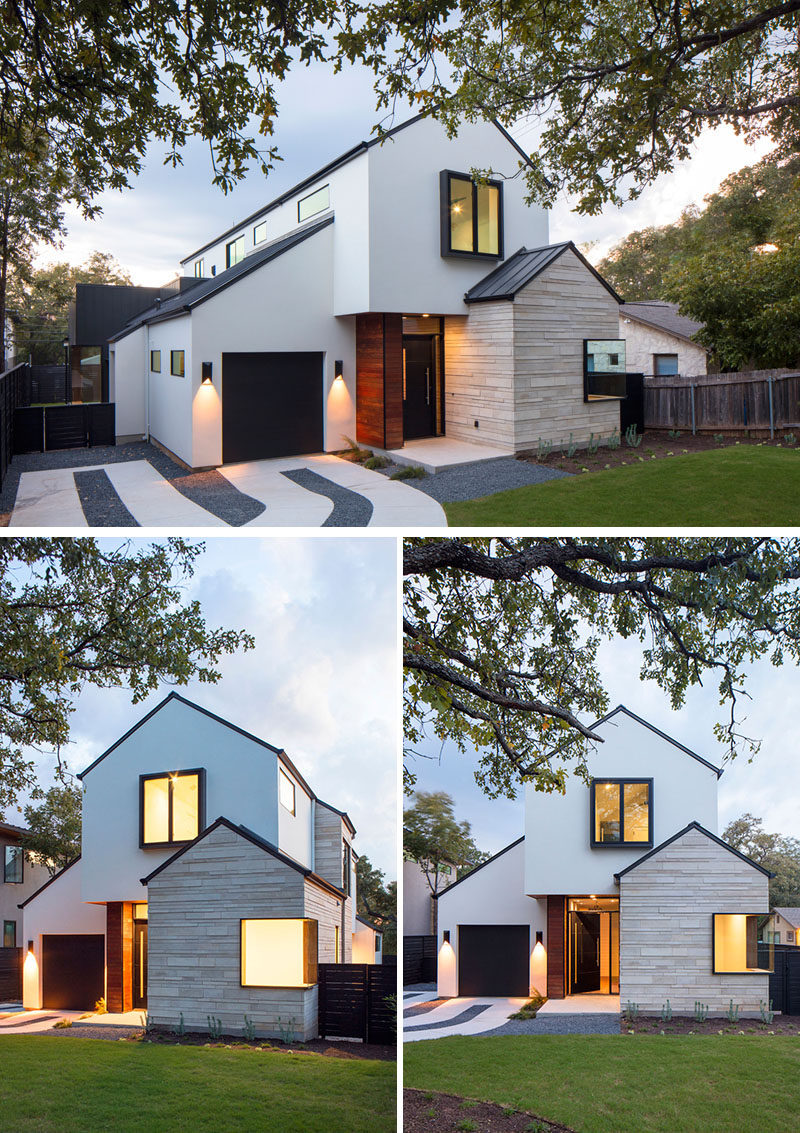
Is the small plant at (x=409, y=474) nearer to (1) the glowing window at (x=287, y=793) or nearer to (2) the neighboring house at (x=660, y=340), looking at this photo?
(1) the glowing window at (x=287, y=793)

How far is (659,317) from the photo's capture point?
17.2 m

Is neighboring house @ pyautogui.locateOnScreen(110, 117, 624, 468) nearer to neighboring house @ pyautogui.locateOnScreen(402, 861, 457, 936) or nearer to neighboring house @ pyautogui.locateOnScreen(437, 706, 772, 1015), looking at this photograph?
neighboring house @ pyautogui.locateOnScreen(437, 706, 772, 1015)

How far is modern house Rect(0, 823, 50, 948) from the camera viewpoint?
160 inches

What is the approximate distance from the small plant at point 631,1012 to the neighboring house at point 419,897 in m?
1.20

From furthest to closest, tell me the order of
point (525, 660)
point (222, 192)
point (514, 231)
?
1. point (514, 231)
2. point (222, 192)
3. point (525, 660)

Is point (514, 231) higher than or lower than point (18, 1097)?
higher

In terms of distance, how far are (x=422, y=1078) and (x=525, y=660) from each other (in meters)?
2.43

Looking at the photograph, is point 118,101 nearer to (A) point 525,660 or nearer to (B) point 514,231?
(B) point 514,231

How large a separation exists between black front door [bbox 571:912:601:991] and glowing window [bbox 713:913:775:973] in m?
0.71

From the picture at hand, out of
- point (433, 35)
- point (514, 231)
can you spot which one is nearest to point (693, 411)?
point (514, 231)

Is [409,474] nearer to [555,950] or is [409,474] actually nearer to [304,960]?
[555,950]

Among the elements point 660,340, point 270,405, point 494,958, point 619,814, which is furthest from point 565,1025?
point 660,340

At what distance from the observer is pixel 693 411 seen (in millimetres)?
13773

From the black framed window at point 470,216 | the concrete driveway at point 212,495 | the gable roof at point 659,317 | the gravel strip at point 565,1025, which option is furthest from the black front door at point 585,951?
the gable roof at point 659,317
